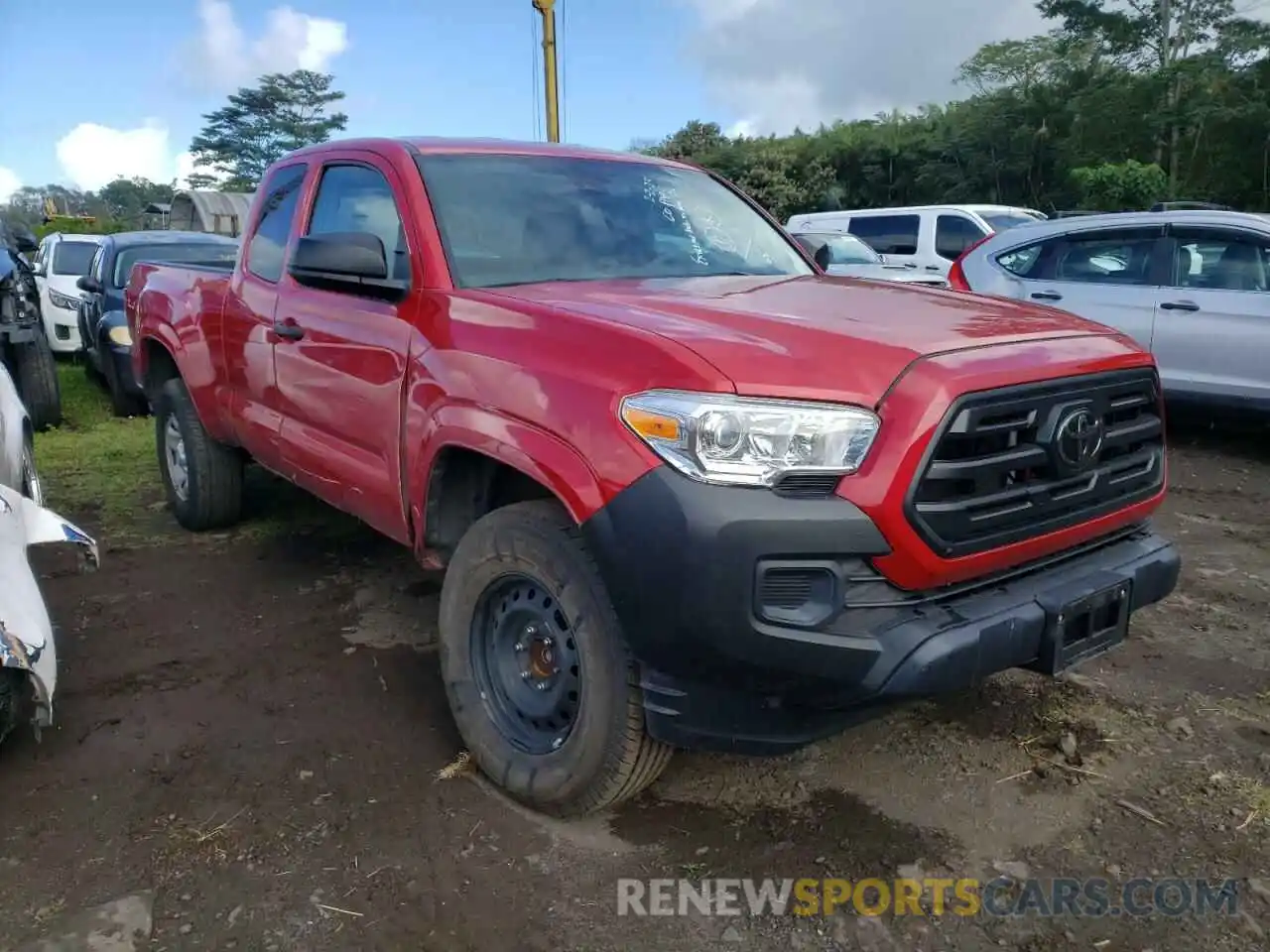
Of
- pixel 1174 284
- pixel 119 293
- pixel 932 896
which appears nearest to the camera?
pixel 932 896

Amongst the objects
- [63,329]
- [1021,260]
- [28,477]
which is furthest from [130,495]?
[63,329]

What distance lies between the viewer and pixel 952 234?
558 inches

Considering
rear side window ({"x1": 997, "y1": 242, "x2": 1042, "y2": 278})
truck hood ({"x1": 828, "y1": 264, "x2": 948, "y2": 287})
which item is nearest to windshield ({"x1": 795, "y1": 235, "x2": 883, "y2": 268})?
truck hood ({"x1": 828, "y1": 264, "x2": 948, "y2": 287})

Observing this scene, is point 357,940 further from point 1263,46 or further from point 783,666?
point 1263,46

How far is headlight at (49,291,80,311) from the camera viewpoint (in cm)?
1209

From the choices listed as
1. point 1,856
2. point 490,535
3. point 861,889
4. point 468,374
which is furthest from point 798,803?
point 1,856

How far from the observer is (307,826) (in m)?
2.91

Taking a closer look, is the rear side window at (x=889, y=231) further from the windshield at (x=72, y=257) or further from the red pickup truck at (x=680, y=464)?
the red pickup truck at (x=680, y=464)

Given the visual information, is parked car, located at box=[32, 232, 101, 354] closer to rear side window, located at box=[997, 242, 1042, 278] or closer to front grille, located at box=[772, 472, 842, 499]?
rear side window, located at box=[997, 242, 1042, 278]

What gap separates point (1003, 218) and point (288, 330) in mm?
12890

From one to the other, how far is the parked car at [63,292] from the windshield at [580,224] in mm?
9884

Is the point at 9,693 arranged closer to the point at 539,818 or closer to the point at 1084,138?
the point at 539,818

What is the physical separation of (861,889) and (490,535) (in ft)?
4.39

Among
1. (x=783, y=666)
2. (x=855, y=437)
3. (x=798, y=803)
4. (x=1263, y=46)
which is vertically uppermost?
(x=1263, y=46)
